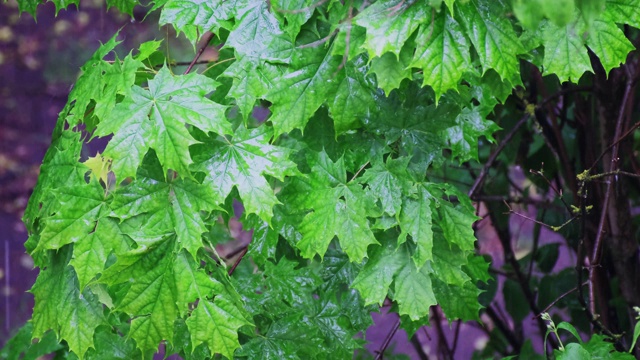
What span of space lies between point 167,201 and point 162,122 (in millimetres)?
98

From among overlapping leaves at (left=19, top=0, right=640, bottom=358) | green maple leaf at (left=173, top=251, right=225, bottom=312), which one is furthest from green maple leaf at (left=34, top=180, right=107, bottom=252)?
green maple leaf at (left=173, top=251, right=225, bottom=312)

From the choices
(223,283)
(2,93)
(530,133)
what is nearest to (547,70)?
(223,283)

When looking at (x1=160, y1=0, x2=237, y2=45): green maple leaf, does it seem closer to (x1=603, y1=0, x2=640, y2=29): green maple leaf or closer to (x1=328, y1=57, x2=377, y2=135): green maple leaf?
(x1=328, y1=57, x2=377, y2=135): green maple leaf

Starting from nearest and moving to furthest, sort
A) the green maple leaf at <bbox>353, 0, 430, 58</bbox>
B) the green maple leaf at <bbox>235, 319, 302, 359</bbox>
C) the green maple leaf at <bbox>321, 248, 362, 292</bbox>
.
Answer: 1. the green maple leaf at <bbox>353, 0, 430, 58</bbox>
2. the green maple leaf at <bbox>235, 319, 302, 359</bbox>
3. the green maple leaf at <bbox>321, 248, 362, 292</bbox>

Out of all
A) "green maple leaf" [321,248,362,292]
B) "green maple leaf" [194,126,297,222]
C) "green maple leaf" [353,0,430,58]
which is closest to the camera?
"green maple leaf" [353,0,430,58]

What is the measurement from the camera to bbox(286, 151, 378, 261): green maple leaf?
0.90 meters

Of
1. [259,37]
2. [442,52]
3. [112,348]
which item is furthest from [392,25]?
[112,348]

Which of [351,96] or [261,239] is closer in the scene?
[351,96]

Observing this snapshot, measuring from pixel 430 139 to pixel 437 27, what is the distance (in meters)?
0.23

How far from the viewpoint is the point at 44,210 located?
0.97 m

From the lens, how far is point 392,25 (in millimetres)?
785

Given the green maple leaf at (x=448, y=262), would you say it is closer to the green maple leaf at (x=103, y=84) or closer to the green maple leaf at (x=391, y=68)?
the green maple leaf at (x=391, y=68)

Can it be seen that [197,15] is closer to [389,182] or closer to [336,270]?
[389,182]

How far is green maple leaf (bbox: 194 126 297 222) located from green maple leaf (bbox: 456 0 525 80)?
0.25 meters
